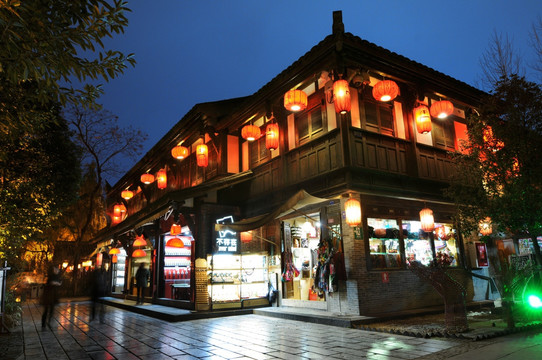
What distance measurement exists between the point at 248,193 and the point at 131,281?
10.1 meters

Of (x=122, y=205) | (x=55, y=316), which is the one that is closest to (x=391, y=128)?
(x=55, y=316)

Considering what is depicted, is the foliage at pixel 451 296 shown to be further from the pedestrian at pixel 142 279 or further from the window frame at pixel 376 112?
the pedestrian at pixel 142 279

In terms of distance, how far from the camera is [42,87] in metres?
5.12

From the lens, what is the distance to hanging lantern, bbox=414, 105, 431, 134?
37.7ft

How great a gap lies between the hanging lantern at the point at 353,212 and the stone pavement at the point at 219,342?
9.30ft

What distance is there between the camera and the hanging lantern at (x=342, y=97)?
9906 mm

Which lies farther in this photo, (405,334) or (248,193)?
(248,193)

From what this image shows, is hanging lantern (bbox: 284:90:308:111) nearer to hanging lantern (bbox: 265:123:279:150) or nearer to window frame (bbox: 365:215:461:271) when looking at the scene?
hanging lantern (bbox: 265:123:279:150)

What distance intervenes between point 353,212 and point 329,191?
3.53 feet

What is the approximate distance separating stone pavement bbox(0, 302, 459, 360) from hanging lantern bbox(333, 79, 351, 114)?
18.9 feet

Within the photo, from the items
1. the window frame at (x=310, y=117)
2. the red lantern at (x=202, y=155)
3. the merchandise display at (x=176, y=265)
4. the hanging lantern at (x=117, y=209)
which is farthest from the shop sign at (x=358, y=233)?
the hanging lantern at (x=117, y=209)

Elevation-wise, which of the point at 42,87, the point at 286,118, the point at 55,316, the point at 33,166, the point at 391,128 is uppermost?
the point at 286,118

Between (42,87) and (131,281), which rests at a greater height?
(42,87)

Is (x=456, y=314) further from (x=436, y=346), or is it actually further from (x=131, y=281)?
(x=131, y=281)
